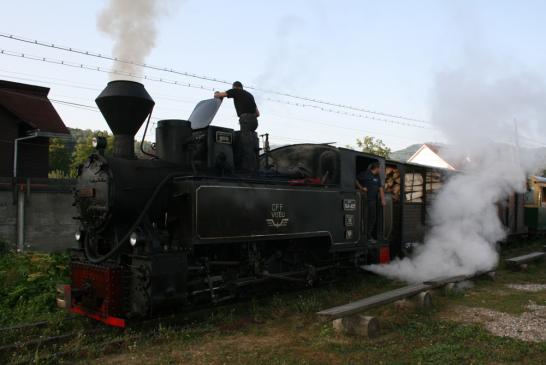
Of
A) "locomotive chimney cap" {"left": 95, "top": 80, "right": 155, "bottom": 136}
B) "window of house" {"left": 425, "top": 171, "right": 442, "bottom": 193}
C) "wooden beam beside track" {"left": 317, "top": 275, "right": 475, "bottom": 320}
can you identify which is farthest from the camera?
"window of house" {"left": 425, "top": 171, "right": 442, "bottom": 193}

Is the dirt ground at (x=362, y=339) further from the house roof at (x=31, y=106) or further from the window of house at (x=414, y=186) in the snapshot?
the house roof at (x=31, y=106)

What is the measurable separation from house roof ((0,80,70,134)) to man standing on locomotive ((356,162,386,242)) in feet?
42.6

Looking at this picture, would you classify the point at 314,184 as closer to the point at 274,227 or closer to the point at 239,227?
the point at 274,227

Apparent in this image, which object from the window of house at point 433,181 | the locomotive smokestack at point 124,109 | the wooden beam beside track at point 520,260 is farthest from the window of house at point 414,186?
the locomotive smokestack at point 124,109

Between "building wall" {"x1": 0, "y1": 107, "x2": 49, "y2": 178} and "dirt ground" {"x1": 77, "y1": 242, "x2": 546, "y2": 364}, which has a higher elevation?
"building wall" {"x1": 0, "y1": 107, "x2": 49, "y2": 178}

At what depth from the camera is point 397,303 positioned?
6.56 metres

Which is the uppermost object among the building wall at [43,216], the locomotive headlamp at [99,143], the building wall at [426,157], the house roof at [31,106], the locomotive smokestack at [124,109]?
the building wall at [426,157]

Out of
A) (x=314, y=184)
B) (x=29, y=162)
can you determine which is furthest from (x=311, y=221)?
(x=29, y=162)

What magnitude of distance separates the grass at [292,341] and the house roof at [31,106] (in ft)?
40.3

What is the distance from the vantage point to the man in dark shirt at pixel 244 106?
688cm

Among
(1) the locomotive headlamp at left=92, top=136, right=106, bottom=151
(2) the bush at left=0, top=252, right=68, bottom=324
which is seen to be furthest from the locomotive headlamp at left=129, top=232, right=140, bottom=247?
(2) the bush at left=0, top=252, right=68, bottom=324

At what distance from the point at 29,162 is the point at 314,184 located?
14.4 metres

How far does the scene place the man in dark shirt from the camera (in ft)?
22.6

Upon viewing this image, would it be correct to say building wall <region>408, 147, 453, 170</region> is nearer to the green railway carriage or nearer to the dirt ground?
the green railway carriage
